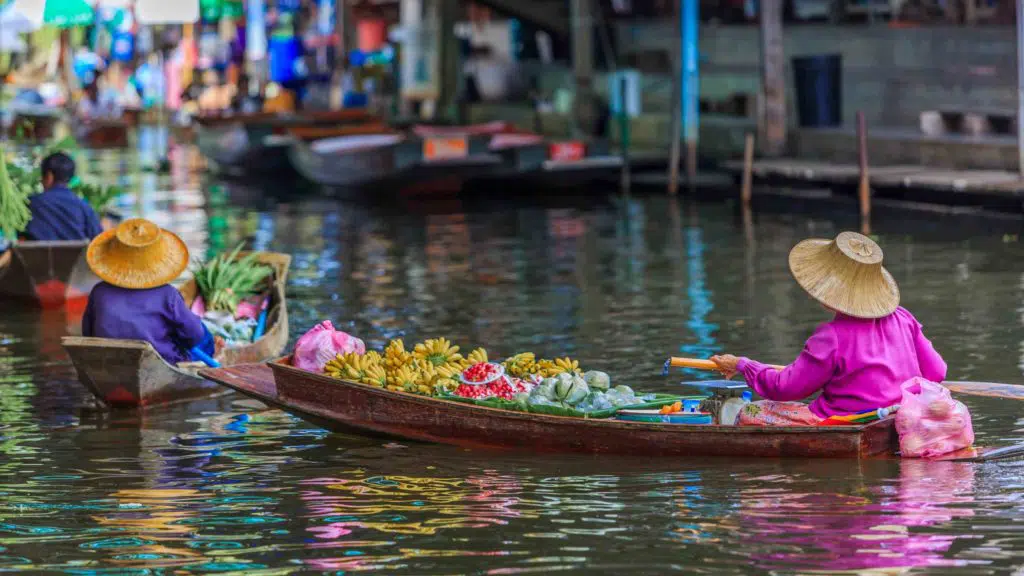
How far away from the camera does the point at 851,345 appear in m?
8.36

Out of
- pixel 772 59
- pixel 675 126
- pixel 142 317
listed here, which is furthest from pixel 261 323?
pixel 772 59

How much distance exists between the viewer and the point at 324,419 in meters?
9.63

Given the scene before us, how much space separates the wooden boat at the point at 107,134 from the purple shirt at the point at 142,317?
28.9 m

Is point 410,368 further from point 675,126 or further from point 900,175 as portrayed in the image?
point 675,126

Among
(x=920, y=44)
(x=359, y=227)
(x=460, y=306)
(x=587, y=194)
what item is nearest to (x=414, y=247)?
(x=359, y=227)

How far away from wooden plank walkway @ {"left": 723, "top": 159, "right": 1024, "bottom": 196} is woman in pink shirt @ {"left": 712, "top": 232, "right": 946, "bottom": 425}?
11262 millimetres

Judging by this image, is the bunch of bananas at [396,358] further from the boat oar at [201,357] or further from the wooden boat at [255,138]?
the wooden boat at [255,138]

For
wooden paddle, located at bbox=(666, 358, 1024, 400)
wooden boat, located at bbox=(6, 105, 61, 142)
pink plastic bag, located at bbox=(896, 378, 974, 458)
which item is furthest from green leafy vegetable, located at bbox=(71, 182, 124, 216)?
wooden boat, located at bbox=(6, 105, 61, 142)

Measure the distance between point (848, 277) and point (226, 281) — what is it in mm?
5874

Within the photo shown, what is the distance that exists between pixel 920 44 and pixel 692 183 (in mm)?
3724

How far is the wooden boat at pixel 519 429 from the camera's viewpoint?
8.48 metres

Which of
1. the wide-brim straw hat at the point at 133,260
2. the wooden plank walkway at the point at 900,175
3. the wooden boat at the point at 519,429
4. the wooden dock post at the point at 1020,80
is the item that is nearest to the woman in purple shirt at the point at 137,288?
the wide-brim straw hat at the point at 133,260

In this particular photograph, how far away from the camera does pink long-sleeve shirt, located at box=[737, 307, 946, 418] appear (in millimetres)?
8375

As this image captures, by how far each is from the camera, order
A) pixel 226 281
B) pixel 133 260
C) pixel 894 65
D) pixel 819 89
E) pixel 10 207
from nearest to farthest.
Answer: pixel 133 260
pixel 226 281
pixel 10 207
pixel 819 89
pixel 894 65
